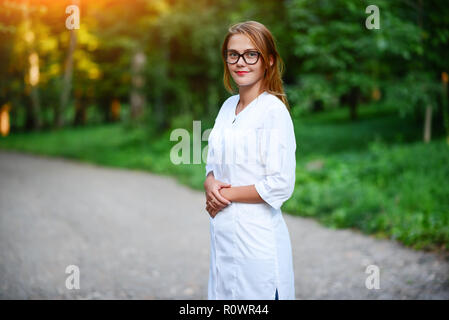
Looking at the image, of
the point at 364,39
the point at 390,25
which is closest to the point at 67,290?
the point at 390,25

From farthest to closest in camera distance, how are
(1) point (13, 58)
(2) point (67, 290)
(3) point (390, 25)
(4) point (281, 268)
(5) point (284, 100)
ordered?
(1) point (13, 58) → (3) point (390, 25) → (2) point (67, 290) → (5) point (284, 100) → (4) point (281, 268)

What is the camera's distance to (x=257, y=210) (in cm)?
192

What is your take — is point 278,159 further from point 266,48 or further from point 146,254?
point 146,254

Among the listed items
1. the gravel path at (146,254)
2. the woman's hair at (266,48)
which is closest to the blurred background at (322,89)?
the gravel path at (146,254)

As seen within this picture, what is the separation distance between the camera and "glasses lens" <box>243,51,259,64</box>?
1934 mm

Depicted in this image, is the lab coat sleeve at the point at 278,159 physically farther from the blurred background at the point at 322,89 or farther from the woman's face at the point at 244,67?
the blurred background at the point at 322,89

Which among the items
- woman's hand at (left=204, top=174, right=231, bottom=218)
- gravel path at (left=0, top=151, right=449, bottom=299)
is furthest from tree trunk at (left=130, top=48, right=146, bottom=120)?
woman's hand at (left=204, top=174, right=231, bottom=218)

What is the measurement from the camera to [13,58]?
76.0 feet

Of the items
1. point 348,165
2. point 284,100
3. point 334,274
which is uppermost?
point 284,100

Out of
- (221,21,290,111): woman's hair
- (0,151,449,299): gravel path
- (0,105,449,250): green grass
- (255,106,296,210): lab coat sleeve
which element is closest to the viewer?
(255,106,296,210): lab coat sleeve

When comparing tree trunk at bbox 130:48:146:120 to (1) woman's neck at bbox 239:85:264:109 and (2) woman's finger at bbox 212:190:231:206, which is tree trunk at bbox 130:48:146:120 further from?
(2) woman's finger at bbox 212:190:231:206

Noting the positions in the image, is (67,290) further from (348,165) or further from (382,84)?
(382,84)

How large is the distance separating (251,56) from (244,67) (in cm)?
7

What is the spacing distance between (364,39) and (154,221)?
6.68 meters
